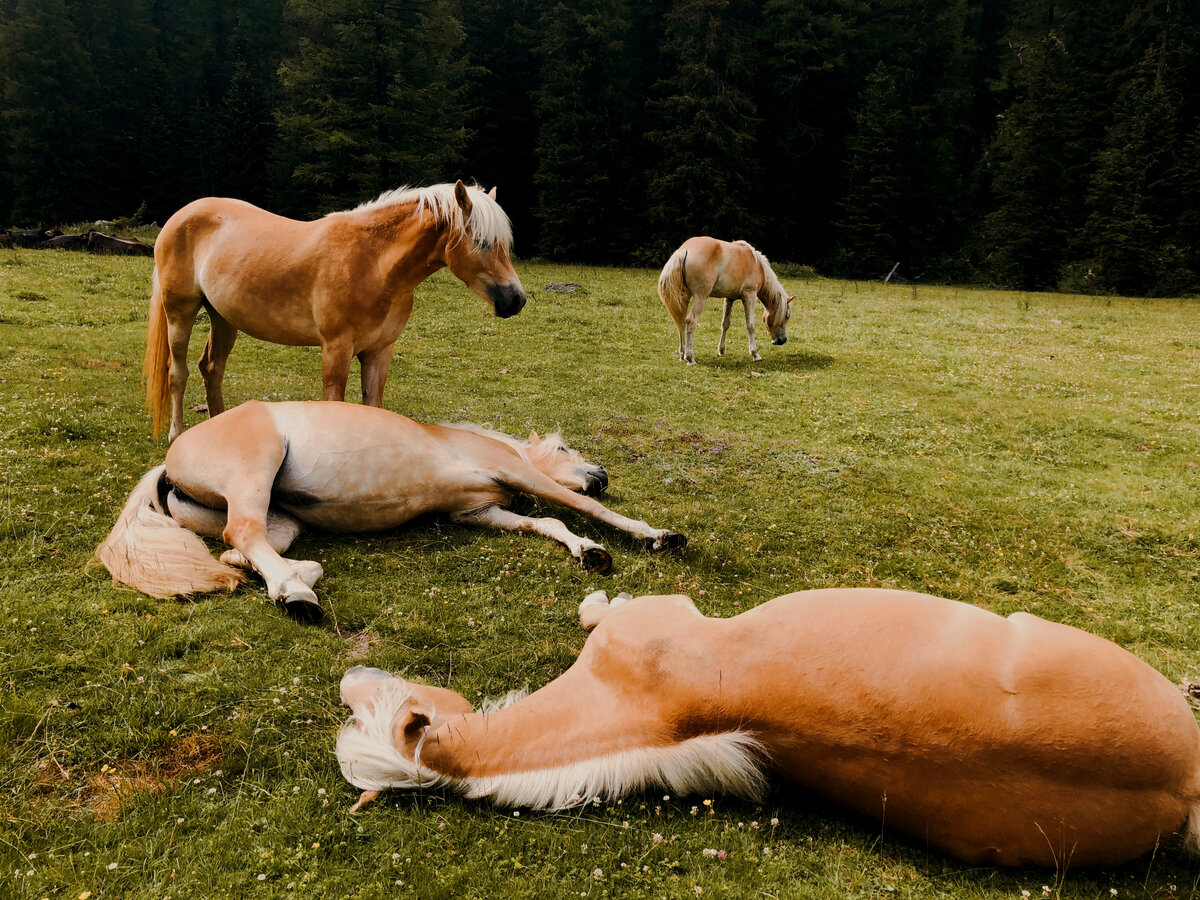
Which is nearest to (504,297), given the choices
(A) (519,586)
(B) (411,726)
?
(A) (519,586)

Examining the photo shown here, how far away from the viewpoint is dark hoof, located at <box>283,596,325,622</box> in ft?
12.6

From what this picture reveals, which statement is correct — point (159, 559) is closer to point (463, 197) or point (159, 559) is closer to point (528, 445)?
point (528, 445)

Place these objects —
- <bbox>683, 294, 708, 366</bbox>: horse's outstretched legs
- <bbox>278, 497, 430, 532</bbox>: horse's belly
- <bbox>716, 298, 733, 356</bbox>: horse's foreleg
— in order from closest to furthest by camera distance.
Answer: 1. <bbox>278, 497, 430, 532</bbox>: horse's belly
2. <bbox>683, 294, 708, 366</bbox>: horse's outstretched legs
3. <bbox>716, 298, 733, 356</bbox>: horse's foreleg

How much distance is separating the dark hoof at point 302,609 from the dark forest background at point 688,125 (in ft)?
110

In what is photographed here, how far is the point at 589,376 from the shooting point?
1229cm

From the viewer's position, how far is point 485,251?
5.92 meters

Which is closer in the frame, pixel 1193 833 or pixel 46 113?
pixel 1193 833

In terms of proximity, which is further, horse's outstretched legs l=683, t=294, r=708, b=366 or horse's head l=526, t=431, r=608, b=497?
horse's outstretched legs l=683, t=294, r=708, b=366

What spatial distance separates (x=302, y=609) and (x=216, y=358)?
4.41 meters

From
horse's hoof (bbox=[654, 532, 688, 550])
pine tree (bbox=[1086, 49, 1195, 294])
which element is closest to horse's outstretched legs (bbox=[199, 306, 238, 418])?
horse's hoof (bbox=[654, 532, 688, 550])

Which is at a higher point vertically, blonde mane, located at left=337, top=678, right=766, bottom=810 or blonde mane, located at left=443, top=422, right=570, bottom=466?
blonde mane, located at left=443, top=422, right=570, bottom=466

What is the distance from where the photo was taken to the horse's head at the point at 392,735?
2.57m

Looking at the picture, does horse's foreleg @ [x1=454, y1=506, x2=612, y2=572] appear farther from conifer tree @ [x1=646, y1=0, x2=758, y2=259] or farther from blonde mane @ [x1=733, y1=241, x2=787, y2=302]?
conifer tree @ [x1=646, y1=0, x2=758, y2=259]

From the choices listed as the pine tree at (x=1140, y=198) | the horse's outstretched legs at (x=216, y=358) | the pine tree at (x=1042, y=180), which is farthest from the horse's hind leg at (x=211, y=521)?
the pine tree at (x=1042, y=180)
